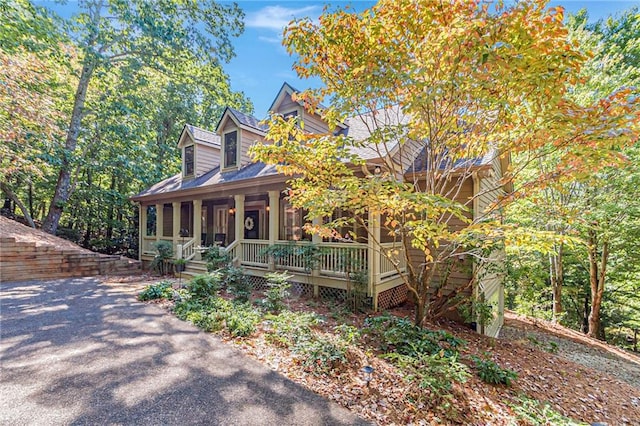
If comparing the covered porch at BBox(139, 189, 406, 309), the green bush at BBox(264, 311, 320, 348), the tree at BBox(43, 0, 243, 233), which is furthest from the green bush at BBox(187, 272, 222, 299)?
the tree at BBox(43, 0, 243, 233)

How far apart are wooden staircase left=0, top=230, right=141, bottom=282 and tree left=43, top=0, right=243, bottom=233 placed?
503 cm

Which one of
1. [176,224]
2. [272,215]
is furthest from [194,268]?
[272,215]

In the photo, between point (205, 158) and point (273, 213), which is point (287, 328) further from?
point (205, 158)

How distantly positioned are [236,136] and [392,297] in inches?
331

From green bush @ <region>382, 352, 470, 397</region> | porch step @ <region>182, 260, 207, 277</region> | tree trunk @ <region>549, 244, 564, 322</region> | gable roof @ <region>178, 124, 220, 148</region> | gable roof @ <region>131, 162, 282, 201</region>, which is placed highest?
gable roof @ <region>178, 124, 220, 148</region>

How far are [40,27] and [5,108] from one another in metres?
5.49

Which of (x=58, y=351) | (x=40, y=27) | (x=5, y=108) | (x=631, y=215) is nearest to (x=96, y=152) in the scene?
(x=40, y=27)

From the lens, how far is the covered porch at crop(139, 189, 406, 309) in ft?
23.4

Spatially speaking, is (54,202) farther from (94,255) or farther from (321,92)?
(321,92)

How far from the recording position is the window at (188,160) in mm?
13273

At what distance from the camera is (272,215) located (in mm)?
8875

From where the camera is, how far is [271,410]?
310cm

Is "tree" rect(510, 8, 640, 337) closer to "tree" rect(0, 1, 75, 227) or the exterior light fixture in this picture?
the exterior light fixture

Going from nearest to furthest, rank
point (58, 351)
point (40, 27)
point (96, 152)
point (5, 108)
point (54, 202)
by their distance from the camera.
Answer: point (58, 351), point (5, 108), point (40, 27), point (54, 202), point (96, 152)
